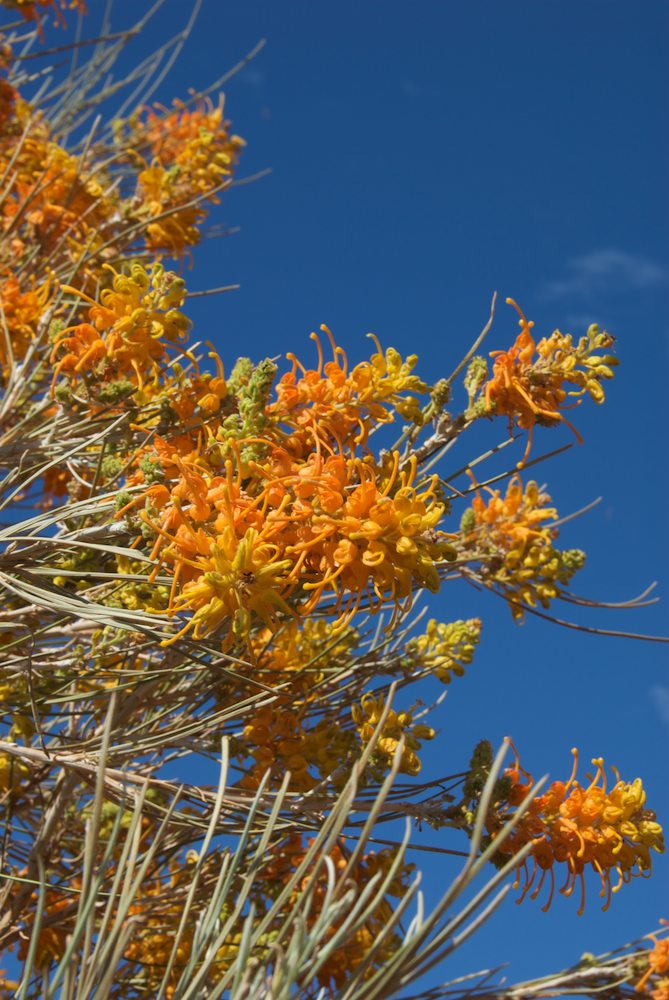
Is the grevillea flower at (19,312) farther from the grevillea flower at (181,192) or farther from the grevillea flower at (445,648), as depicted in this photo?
the grevillea flower at (445,648)

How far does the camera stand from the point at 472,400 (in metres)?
1.88

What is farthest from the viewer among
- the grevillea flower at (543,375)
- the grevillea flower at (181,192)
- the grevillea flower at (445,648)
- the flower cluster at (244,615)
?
the grevillea flower at (181,192)

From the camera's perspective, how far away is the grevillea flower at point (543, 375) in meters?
1.88

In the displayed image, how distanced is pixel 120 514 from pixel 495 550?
123cm

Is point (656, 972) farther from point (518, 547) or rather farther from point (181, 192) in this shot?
point (181, 192)

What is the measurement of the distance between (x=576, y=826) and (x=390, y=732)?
444 mm

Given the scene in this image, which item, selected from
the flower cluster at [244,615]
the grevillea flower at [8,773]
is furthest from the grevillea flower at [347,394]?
the grevillea flower at [8,773]

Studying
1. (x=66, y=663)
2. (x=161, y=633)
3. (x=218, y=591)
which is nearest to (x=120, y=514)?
(x=161, y=633)

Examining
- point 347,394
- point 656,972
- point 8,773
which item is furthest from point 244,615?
point 8,773

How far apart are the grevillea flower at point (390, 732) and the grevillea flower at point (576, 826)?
23 cm

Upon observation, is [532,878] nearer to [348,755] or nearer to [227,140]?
[348,755]

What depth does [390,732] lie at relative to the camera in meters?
2.13

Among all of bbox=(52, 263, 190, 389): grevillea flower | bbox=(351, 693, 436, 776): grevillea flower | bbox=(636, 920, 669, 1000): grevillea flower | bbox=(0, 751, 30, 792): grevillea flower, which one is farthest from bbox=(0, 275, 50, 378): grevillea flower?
bbox=(636, 920, 669, 1000): grevillea flower

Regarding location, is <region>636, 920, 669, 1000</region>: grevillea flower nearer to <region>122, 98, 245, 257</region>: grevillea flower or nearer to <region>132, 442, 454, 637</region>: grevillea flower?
<region>132, 442, 454, 637</region>: grevillea flower
